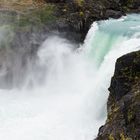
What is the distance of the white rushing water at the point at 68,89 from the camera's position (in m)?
17.3

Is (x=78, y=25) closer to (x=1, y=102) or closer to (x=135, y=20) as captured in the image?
(x=135, y=20)

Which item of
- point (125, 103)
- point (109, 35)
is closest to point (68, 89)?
point (109, 35)

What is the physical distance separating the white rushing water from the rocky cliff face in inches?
85.8

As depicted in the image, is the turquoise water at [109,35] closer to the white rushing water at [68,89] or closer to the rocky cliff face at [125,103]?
the white rushing water at [68,89]

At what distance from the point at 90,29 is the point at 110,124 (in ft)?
35.9

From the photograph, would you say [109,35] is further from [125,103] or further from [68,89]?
[125,103]

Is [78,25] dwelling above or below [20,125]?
above

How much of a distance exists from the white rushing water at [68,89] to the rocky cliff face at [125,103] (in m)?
2.18

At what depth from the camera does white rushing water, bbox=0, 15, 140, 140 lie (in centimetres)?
1730

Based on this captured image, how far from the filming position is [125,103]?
13.1 meters

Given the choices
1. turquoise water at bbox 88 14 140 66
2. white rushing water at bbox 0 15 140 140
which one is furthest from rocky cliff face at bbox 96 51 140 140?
turquoise water at bbox 88 14 140 66

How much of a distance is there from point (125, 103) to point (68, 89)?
28.5 ft

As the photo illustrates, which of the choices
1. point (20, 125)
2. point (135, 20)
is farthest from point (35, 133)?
point (135, 20)

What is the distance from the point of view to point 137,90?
13438mm
